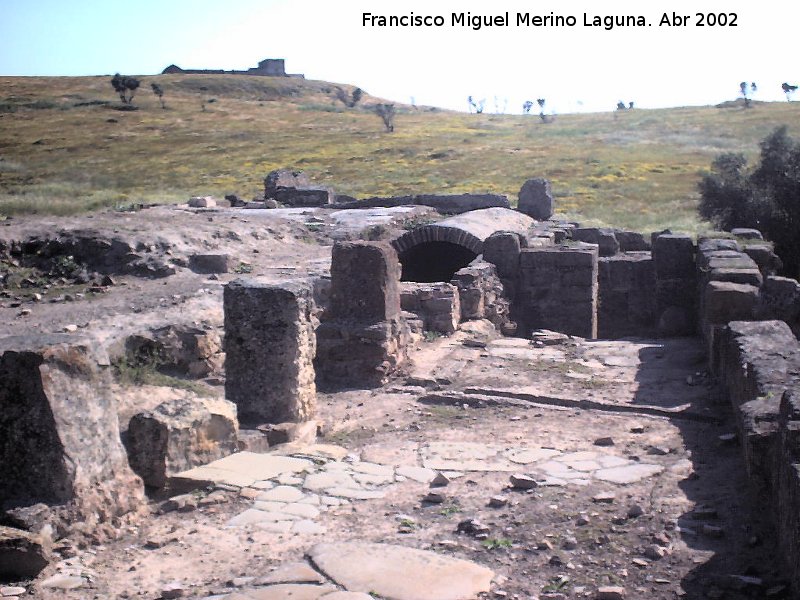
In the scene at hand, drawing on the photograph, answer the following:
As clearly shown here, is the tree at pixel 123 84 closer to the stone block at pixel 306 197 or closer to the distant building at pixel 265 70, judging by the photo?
the distant building at pixel 265 70

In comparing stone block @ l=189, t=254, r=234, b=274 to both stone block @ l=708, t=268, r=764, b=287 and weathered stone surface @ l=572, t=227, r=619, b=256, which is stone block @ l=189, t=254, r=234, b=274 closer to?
stone block @ l=708, t=268, r=764, b=287

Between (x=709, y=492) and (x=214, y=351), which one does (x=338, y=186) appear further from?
(x=709, y=492)

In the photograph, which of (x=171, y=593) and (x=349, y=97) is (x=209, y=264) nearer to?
(x=171, y=593)

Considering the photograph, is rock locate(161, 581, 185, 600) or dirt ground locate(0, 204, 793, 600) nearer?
rock locate(161, 581, 185, 600)

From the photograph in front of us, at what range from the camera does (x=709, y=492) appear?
5793 millimetres

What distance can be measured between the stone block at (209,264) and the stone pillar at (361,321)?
2741mm

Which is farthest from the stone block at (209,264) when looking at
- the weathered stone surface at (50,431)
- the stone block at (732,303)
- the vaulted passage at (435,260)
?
the weathered stone surface at (50,431)

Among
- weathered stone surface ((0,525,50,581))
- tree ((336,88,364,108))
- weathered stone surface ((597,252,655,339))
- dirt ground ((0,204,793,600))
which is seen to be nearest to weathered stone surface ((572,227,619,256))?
weathered stone surface ((597,252,655,339))

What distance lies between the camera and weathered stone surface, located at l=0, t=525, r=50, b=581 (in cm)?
449

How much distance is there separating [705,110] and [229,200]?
6199 centimetres

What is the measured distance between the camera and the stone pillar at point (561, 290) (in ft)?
43.0

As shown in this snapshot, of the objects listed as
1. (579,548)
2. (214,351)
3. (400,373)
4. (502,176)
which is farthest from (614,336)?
(502,176)

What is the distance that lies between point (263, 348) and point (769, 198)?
16.8 metres

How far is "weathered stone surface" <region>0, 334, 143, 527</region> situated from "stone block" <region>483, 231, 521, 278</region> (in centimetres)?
894
